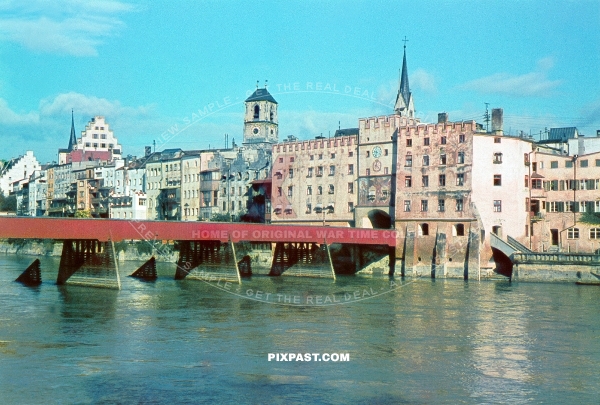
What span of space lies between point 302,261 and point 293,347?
43331mm

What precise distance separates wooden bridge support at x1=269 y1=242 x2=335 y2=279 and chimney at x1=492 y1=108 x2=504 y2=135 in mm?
19925

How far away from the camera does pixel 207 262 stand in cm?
6762

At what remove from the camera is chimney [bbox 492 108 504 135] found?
75.4 metres

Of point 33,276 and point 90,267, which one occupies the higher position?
point 90,267

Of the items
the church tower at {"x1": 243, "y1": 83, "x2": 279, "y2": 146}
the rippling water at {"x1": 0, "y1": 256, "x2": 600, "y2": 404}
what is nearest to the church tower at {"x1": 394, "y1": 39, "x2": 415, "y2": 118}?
the church tower at {"x1": 243, "y1": 83, "x2": 279, "y2": 146}

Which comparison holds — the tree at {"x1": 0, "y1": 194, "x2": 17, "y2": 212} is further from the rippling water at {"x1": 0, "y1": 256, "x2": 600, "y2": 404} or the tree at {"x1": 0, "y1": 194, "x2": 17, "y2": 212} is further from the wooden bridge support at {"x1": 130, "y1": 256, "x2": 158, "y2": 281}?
the rippling water at {"x1": 0, "y1": 256, "x2": 600, "y2": 404}

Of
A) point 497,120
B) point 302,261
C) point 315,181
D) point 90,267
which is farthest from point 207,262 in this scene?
point 497,120

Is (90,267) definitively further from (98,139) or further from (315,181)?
(98,139)

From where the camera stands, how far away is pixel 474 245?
70.5m

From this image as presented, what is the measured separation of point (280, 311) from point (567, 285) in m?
29.4

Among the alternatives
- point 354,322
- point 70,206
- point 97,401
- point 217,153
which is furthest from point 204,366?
point 70,206

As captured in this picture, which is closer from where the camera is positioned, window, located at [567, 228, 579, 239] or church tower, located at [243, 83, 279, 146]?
window, located at [567, 228, 579, 239]

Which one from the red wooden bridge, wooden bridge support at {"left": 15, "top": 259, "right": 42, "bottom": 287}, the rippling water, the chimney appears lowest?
the rippling water

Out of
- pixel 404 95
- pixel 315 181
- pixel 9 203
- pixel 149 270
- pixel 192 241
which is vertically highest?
pixel 404 95
